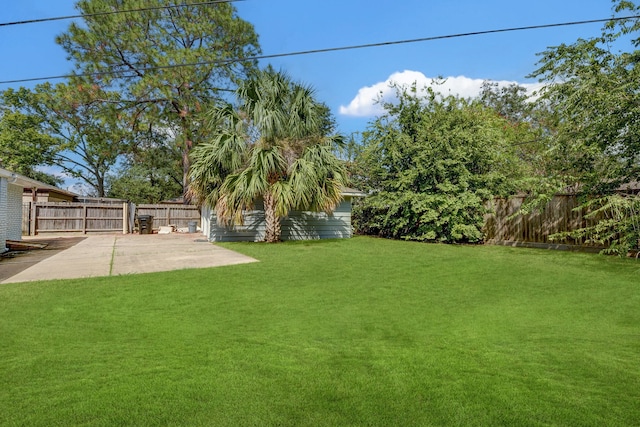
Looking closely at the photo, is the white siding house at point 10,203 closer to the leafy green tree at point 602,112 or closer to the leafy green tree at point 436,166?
the leafy green tree at point 436,166

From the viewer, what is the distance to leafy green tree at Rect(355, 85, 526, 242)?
13.2m

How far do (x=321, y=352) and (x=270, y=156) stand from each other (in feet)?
30.7

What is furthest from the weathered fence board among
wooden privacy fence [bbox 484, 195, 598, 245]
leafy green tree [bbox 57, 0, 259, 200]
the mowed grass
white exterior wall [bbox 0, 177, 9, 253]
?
the mowed grass

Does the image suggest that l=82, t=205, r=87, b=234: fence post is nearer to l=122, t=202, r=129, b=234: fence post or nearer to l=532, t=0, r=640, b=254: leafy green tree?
l=122, t=202, r=129, b=234: fence post

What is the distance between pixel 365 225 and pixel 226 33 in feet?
52.3

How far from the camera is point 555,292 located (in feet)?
18.5

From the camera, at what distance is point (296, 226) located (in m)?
14.7

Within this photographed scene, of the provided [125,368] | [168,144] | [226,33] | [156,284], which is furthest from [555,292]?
[168,144]

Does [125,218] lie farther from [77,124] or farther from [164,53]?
[164,53]

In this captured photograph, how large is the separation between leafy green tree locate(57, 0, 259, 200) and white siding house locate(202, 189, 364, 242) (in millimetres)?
10735

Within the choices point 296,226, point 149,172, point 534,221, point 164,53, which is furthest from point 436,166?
point 149,172

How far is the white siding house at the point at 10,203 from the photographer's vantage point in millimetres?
10555

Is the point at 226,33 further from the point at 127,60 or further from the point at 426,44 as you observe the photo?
Result: the point at 426,44

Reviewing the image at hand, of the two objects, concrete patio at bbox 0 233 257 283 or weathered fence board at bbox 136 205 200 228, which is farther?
weathered fence board at bbox 136 205 200 228
